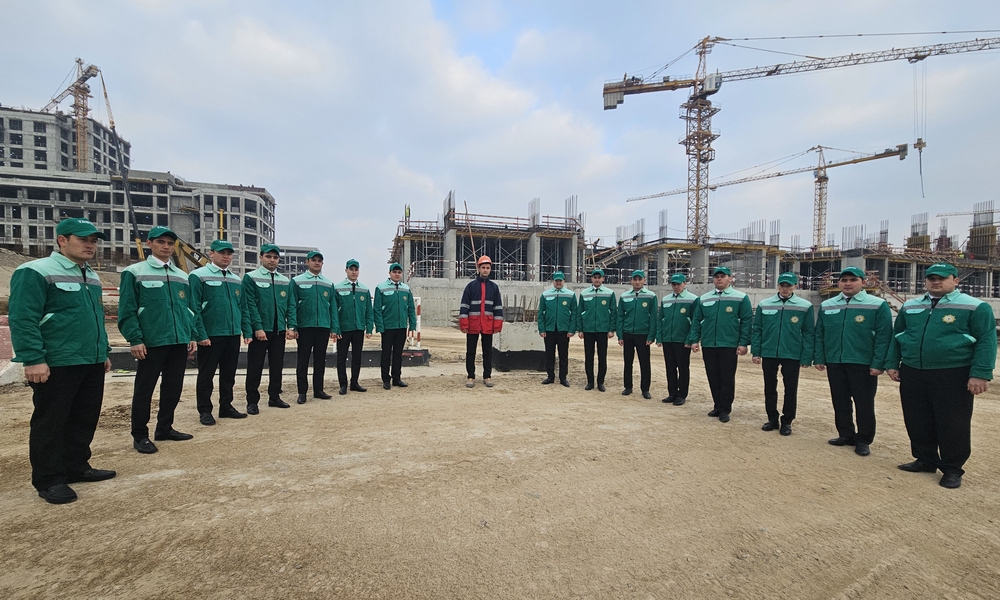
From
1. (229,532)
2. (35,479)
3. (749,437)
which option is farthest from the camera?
(749,437)

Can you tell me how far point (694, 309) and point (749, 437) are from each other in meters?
2.00

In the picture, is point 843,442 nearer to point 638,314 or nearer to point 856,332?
point 856,332

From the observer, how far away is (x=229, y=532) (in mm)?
2594

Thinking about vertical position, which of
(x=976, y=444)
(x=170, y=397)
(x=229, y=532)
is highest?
(x=170, y=397)

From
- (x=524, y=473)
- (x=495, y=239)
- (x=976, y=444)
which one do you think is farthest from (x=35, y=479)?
(x=495, y=239)

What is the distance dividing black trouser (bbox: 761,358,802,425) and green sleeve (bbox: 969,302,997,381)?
1616 millimetres

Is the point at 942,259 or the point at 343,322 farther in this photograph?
the point at 942,259

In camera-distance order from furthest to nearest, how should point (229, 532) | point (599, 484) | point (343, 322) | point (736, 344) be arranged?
1. point (343, 322)
2. point (736, 344)
3. point (599, 484)
4. point (229, 532)

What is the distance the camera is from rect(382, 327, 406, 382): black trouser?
7.33m

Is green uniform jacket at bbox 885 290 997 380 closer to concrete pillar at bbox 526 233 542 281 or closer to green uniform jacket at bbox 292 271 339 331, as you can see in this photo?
green uniform jacket at bbox 292 271 339 331

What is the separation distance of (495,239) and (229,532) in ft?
112

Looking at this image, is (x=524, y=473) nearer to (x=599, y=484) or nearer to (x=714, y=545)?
(x=599, y=484)

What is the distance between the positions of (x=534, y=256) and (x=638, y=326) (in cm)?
2765

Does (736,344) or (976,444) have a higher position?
(736,344)
